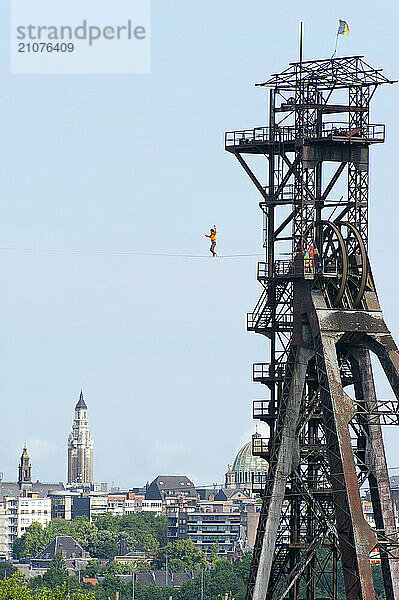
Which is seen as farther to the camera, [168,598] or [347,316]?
[168,598]

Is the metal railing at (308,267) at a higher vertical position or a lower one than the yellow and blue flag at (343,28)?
lower

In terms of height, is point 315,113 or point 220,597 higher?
point 315,113

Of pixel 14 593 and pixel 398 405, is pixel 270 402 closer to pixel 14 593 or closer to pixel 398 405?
pixel 398 405

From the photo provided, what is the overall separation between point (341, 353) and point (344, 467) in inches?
244

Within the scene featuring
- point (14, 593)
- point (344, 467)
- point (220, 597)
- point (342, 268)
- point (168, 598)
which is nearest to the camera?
point (344, 467)

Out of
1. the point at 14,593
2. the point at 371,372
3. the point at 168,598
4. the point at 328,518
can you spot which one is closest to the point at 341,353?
the point at 371,372

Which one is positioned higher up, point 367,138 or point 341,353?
point 367,138

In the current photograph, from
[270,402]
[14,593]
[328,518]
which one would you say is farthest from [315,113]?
[14,593]

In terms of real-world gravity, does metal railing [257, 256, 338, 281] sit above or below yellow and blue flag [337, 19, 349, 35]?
below

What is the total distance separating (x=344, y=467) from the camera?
5200 centimetres

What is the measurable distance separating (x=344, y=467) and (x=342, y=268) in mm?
7574

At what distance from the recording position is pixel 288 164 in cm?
5859

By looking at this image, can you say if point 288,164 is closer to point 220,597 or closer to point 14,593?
point 14,593

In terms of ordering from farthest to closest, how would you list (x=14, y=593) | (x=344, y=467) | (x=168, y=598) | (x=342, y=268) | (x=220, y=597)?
(x=168, y=598)
(x=220, y=597)
(x=14, y=593)
(x=342, y=268)
(x=344, y=467)
